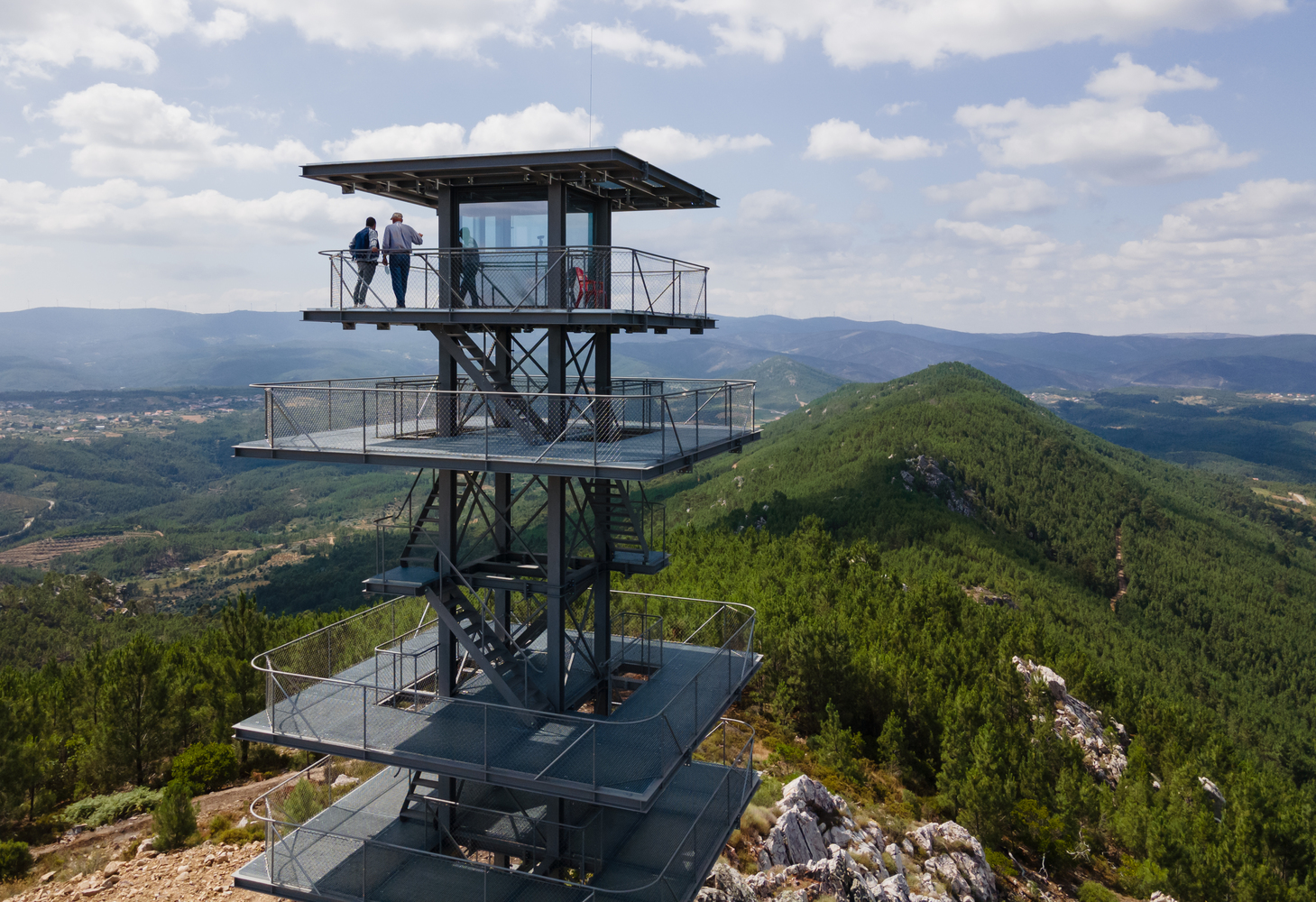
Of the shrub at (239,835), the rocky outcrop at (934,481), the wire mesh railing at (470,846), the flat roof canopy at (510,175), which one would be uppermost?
the flat roof canopy at (510,175)

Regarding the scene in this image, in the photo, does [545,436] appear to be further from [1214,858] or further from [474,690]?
[1214,858]

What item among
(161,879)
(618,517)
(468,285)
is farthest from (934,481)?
(161,879)

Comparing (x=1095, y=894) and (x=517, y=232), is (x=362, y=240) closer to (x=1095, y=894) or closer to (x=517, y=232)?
(x=517, y=232)

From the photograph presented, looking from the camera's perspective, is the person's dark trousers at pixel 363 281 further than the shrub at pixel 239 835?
No

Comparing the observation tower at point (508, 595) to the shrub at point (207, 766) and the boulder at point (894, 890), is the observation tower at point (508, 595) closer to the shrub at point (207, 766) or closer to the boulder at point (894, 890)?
the boulder at point (894, 890)

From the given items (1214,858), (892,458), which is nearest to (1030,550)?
(892,458)

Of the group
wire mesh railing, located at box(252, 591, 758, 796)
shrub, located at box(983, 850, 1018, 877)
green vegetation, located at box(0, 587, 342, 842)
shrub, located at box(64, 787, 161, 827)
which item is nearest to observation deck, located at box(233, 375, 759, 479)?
wire mesh railing, located at box(252, 591, 758, 796)

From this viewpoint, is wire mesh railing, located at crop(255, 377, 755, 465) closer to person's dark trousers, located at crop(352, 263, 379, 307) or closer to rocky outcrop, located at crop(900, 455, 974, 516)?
person's dark trousers, located at crop(352, 263, 379, 307)

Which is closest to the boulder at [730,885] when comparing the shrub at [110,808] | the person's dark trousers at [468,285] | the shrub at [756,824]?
Answer: the shrub at [756,824]
